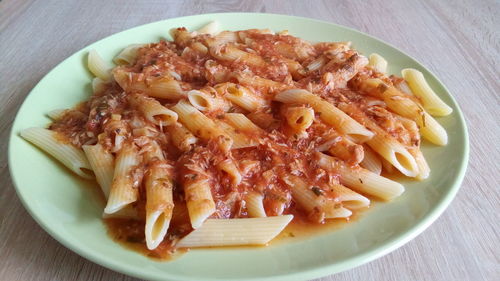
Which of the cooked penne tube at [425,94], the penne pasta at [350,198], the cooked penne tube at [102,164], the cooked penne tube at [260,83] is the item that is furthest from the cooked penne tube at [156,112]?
the cooked penne tube at [425,94]

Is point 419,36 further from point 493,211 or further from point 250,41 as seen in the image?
point 493,211

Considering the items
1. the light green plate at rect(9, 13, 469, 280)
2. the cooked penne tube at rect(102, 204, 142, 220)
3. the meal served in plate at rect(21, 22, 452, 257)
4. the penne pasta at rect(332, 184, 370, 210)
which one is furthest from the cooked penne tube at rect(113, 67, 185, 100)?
the penne pasta at rect(332, 184, 370, 210)

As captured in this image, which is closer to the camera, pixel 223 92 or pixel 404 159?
pixel 404 159

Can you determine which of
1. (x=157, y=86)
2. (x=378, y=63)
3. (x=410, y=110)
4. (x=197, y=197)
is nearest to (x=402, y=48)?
(x=378, y=63)

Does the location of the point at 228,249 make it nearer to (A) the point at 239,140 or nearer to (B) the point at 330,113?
(A) the point at 239,140

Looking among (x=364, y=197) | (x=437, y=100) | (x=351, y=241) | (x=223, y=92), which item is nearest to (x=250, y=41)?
(x=223, y=92)

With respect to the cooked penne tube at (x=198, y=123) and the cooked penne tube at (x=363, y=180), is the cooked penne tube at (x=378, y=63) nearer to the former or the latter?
the cooked penne tube at (x=363, y=180)
